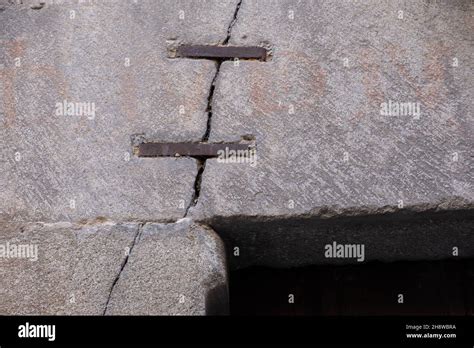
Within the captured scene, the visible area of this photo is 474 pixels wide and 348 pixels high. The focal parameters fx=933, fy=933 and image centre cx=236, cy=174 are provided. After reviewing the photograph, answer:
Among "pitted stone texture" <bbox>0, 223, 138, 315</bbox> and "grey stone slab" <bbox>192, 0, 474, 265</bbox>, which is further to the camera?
"grey stone slab" <bbox>192, 0, 474, 265</bbox>

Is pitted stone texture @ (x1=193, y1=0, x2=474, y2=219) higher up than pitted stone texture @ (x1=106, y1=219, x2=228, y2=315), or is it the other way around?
pitted stone texture @ (x1=193, y1=0, x2=474, y2=219)

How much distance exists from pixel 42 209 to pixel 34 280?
0.21m

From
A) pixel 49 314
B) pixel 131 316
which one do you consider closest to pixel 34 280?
pixel 49 314

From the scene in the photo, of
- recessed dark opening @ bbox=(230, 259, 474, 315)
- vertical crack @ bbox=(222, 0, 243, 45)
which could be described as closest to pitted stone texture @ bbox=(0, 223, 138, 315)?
recessed dark opening @ bbox=(230, 259, 474, 315)

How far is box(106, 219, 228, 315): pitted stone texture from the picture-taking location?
242 cm

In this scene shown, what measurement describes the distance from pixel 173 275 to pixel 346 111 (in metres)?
0.71

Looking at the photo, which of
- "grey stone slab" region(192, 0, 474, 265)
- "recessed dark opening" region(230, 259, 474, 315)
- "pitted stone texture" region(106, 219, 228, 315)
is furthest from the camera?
"recessed dark opening" region(230, 259, 474, 315)

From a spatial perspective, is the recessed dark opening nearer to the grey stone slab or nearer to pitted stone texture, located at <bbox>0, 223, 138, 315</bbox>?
the grey stone slab

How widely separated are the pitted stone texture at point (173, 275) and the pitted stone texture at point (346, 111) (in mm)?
101

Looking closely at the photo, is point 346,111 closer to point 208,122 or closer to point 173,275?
point 208,122

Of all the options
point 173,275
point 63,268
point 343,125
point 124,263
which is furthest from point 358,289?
point 63,268

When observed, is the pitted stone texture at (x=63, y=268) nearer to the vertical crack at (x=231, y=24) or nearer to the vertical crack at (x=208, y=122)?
the vertical crack at (x=208, y=122)

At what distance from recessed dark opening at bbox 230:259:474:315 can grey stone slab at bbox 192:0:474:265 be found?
0.07 metres

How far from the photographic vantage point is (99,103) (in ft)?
8.87
